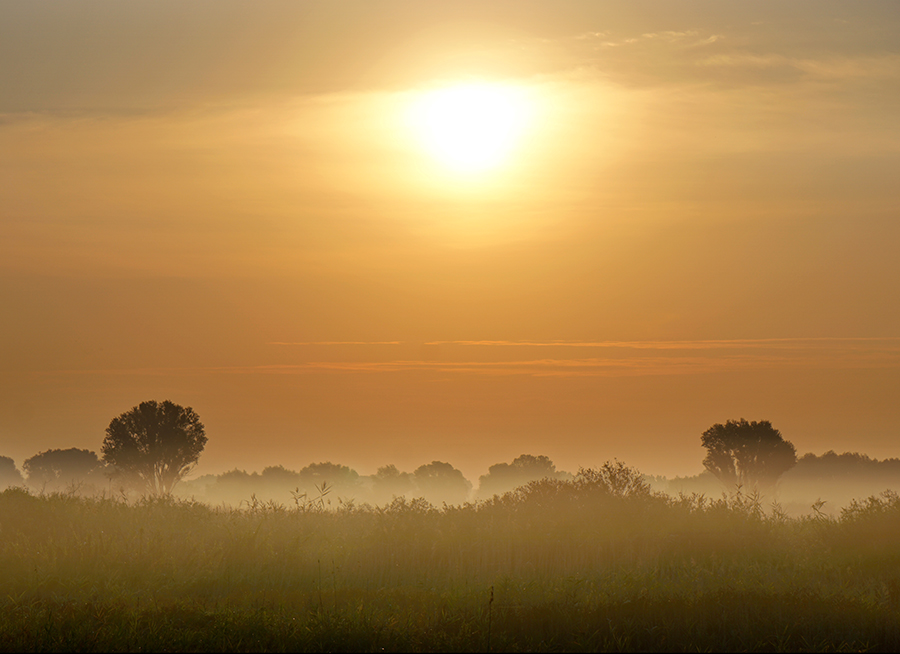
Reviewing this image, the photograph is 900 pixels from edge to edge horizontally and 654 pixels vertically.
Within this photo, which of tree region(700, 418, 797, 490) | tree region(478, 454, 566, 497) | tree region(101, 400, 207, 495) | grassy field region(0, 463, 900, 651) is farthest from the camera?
tree region(478, 454, 566, 497)

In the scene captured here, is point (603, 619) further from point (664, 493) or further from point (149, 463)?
point (149, 463)

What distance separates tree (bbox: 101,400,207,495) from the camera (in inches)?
1949

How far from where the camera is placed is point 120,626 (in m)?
11.5

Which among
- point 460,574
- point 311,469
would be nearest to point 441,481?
point 311,469

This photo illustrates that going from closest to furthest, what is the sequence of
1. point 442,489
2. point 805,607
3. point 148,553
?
1. point 805,607
2. point 148,553
3. point 442,489

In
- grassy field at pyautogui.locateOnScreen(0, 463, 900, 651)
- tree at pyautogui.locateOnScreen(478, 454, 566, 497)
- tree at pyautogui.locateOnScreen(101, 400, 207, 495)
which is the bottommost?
grassy field at pyautogui.locateOnScreen(0, 463, 900, 651)

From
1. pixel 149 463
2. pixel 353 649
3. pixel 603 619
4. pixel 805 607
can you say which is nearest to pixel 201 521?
pixel 353 649

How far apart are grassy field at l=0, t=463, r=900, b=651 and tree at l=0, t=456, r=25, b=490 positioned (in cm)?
10367

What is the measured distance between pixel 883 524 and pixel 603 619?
14004 mm

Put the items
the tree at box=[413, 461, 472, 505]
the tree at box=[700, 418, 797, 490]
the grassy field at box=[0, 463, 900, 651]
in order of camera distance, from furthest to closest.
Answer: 1. the tree at box=[413, 461, 472, 505]
2. the tree at box=[700, 418, 797, 490]
3. the grassy field at box=[0, 463, 900, 651]

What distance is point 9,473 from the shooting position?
380 ft

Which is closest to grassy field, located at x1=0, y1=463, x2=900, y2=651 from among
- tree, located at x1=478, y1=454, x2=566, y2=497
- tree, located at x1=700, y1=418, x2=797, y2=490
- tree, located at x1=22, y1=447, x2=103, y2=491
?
tree, located at x1=700, y1=418, x2=797, y2=490

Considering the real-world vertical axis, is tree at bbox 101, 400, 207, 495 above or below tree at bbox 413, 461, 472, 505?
below

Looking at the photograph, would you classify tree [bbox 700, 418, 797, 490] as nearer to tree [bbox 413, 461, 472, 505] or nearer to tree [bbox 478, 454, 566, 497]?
tree [bbox 478, 454, 566, 497]
